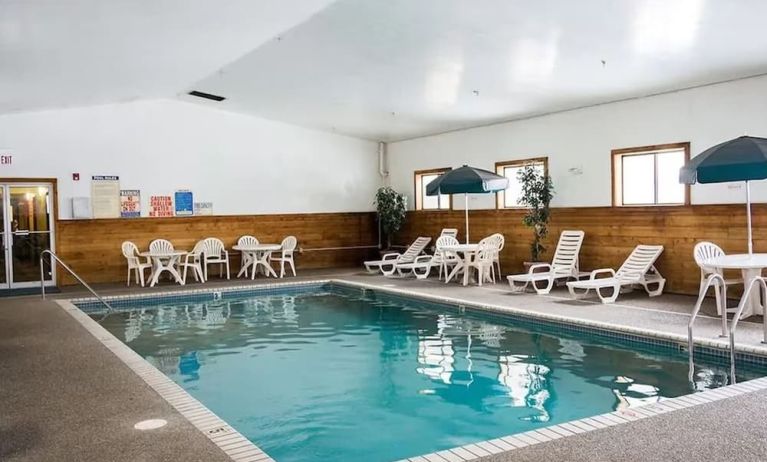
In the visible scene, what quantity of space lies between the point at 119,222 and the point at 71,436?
9.01 meters

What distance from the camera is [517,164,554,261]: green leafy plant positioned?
34.7ft

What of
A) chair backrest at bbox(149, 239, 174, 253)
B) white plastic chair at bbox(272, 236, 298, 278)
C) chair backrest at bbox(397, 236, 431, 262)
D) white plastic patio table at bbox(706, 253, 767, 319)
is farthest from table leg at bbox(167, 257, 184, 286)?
white plastic patio table at bbox(706, 253, 767, 319)

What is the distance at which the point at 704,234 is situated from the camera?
873 cm

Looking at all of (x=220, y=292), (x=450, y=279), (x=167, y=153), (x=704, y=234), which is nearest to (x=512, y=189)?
(x=450, y=279)

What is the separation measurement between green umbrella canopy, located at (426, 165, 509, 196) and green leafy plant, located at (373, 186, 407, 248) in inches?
138

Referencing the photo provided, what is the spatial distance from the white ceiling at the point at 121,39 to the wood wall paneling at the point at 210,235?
2801 mm

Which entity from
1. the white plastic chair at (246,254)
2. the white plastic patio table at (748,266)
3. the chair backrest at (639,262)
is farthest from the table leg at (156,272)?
the white plastic patio table at (748,266)

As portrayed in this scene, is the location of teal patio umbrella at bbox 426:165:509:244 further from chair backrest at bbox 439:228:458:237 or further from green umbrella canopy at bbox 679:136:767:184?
green umbrella canopy at bbox 679:136:767:184

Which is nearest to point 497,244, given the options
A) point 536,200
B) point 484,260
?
point 484,260

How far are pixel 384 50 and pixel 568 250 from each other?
4307 millimetres

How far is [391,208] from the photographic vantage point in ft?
46.1

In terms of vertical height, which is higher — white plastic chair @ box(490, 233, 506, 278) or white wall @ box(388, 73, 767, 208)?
white wall @ box(388, 73, 767, 208)

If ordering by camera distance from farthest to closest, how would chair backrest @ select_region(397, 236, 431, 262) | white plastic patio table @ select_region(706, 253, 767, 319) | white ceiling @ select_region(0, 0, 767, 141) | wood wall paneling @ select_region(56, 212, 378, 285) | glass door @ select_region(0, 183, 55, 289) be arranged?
chair backrest @ select_region(397, 236, 431, 262)
wood wall paneling @ select_region(56, 212, 378, 285)
glass door @ select_region(0, 183, 55, 289)
white plastic patio table @ select_region(706, 253, 767, 319)
white ceiling @ select_region(0, 0, 767, 141)

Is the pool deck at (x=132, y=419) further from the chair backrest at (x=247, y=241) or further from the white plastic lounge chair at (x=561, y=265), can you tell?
the chair backrest at (x=247, y=241)
